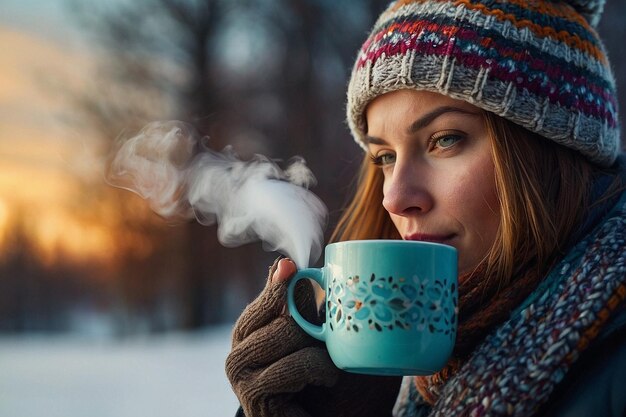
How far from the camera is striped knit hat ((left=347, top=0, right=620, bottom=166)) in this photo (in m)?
1.00

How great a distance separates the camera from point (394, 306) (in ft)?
2.60

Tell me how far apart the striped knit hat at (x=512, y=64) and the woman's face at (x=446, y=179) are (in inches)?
1.5

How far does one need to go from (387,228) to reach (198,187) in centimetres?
41

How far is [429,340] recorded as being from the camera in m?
0.80

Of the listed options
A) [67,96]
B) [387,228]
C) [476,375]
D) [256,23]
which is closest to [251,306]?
[476,375]

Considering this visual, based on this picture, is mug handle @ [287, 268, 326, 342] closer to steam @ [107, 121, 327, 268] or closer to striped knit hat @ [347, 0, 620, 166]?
steam @ [107, 121, 327, 268]

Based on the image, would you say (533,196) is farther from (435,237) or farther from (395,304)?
(395,304)

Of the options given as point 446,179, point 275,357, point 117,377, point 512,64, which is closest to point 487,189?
point 446,179

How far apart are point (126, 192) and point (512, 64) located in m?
2.33

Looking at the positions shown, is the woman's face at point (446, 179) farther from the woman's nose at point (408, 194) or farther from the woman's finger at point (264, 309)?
the woman's finger at point (264, 309)

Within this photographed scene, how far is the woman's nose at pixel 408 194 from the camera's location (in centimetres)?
103

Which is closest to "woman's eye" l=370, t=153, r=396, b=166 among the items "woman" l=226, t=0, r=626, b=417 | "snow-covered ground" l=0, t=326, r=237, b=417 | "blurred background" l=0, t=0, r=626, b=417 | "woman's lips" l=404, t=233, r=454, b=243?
"woman" l=226, t=0, r=626, b=417

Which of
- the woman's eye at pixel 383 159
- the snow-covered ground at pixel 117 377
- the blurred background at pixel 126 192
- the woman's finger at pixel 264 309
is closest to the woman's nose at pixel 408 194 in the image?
the woman's eye at pixel 383 159

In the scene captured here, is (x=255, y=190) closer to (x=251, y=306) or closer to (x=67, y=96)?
(x=251, y=306)
